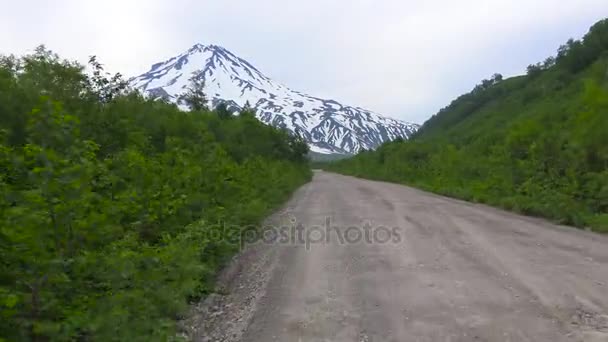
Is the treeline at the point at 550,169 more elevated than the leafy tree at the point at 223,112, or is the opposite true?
the leafy tree at the point at 223,112

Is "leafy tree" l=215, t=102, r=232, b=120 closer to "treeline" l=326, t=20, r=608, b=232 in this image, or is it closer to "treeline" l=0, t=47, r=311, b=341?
"treeline" l=326, t=20, r=608, b=232

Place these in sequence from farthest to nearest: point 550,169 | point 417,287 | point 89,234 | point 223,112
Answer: point 223,112, point 550,169, point 417,287, point 89,234

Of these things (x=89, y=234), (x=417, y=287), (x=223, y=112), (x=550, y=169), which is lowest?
(x=417, y=287)

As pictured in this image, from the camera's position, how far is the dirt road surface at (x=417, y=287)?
4602 mm

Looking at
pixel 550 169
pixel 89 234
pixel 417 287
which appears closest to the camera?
pixel 89 234

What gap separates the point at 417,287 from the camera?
19.3 feet

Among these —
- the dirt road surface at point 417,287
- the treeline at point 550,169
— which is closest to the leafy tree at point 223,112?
the treeline at point 550,169

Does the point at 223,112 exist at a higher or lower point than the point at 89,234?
higher

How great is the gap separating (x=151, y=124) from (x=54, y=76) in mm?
3616

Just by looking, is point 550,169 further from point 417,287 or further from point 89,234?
point 89,234

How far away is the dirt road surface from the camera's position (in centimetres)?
460

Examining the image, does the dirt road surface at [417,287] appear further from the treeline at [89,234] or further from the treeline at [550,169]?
the treeline at [550,169]

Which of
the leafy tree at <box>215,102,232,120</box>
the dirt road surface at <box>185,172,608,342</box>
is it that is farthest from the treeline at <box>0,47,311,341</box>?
the leafy tree at <box>215,102,232,120</box>

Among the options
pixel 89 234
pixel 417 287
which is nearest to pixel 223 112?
pixel 417 287
